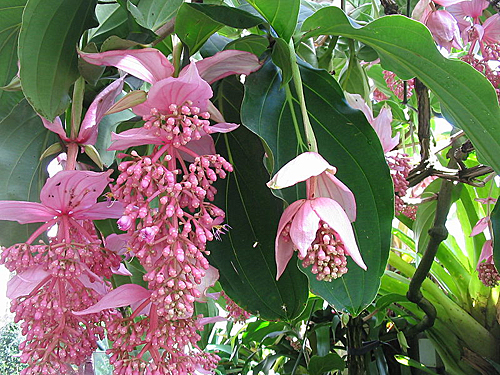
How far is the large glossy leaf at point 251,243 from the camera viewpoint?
34 cm

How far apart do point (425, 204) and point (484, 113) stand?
1.98 feet

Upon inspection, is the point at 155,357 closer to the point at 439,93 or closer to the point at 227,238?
the point at 227,238

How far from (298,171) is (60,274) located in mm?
135

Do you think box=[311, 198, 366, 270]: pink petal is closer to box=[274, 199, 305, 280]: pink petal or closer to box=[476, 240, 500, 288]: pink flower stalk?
box=[274, 199, 305, 280]: pink petal

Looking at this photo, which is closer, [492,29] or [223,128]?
[223,128]

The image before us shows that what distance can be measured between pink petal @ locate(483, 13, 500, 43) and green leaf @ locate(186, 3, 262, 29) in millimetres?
347

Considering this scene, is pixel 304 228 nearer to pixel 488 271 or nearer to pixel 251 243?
pixel 251 243

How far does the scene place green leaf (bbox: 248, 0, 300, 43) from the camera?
286 millimetres

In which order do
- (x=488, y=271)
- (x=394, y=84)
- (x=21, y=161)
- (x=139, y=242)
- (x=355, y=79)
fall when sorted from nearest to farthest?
(x=139, y=242) → (x=21, y=161) → (x=355, y=79) → (x=488, y=271) → (x=394, y=84)

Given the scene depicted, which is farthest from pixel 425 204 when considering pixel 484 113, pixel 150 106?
pixel 150 106

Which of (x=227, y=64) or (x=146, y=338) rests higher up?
(x=227, y=64)

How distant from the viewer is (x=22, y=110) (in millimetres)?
367

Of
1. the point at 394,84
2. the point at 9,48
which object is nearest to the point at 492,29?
the point at 394,84

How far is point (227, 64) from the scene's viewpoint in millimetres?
290
